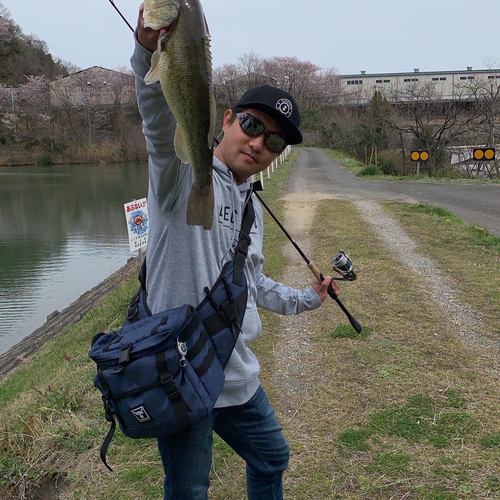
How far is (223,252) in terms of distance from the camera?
1.73m

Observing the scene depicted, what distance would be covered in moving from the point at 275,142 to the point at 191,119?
0.54 m

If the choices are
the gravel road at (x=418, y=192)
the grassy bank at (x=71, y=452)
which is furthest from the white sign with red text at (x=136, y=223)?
the gravel road at (x=418, y=192)

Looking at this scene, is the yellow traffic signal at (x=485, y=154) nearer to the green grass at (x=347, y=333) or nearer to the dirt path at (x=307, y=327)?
the dirt path at (x=307, y=327)

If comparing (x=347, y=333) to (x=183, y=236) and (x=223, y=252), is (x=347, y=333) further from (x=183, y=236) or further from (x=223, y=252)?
(x=183, y=236)

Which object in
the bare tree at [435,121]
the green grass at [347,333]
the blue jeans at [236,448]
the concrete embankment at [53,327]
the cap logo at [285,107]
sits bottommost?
the concrete embankment at [53,327]

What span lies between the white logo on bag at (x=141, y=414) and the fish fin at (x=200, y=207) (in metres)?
0.59

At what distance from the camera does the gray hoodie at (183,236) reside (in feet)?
4.59

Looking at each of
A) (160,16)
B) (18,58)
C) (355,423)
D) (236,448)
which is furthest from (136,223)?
(18,58)

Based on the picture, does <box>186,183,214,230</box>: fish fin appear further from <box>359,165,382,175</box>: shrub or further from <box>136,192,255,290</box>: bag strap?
<box>359,165,382,175</box>: shrub

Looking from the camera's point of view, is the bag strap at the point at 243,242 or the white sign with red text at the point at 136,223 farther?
the white sign with red text at the point at 136,223

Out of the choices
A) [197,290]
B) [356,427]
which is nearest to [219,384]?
[197,290]

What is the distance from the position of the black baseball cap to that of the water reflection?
834 centimetres

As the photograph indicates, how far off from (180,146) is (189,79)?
0.19 m

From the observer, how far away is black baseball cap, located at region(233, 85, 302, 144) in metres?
1.80
